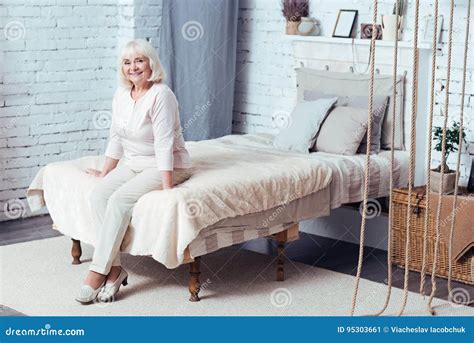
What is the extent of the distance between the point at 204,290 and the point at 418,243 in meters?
1.20

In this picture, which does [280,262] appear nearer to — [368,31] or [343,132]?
[343,132]

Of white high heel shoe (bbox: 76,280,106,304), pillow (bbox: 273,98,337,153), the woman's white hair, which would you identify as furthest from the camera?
pillow (bbox: 273,98,337,153)

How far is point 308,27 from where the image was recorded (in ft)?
18.8

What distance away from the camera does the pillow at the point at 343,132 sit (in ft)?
16.9

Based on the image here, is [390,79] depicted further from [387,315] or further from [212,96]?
[387,315]

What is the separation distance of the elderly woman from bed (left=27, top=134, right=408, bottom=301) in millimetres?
76

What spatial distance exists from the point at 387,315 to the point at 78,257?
1660 millimetres

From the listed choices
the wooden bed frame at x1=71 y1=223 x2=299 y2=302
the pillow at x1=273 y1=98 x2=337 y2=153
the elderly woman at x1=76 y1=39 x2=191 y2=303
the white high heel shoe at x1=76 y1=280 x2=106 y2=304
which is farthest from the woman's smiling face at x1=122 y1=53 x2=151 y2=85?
the pillow at x1=273 y1=98 x2=337 y2=153

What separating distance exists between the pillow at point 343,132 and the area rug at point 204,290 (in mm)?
721

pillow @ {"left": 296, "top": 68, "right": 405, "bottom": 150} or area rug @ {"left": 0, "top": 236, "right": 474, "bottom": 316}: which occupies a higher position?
pillow @ {"left": 296, "top": 68, "right": 405, "bottom": 150}

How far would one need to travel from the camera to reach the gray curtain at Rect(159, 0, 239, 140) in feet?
19.2

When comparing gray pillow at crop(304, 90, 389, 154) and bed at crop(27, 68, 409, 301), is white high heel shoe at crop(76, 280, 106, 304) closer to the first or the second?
bed at crop(27, 68, 409, 301)

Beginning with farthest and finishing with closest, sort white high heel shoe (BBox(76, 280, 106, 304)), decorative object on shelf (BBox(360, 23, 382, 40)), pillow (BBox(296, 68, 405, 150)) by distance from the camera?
decorative object on shelf (BBox(360, 23, 382, 40)) → pillow (BBox(296, 68, 405, 150)) → white high heel shoe (BBox(76, 280, 106, 304))

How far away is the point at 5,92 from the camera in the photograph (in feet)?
18.5
